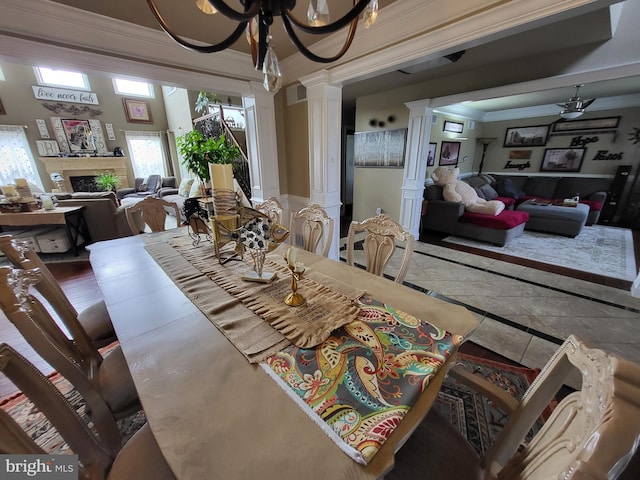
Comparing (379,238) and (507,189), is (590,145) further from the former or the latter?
(379,238)

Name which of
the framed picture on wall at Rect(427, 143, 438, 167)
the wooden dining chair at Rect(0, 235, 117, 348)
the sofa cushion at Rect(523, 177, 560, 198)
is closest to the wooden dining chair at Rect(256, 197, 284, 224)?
the wooden dining chair at Rect(0, 235, 117, 348)

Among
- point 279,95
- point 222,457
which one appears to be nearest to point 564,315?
point 222,457

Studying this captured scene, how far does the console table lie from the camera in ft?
10.4

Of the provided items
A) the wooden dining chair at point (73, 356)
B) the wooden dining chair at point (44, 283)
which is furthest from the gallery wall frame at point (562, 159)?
the wooden dining chair at point (44, 283)

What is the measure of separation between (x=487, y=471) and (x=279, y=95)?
3674 mm

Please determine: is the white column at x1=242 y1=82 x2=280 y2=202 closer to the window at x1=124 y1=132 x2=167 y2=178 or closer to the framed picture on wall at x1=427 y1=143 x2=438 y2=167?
the framed picture on wall at x1=427 y1=143 x2=438 y2=167

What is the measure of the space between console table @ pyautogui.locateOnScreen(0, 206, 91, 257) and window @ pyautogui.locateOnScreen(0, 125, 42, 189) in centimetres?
442

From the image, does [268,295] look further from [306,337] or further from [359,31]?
[359,31]

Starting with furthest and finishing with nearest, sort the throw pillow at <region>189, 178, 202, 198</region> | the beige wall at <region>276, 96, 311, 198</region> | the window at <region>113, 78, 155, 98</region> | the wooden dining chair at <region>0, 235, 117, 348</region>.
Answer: the window at <region>113, 78, 155, 98</region> → the throw pillow at <region>189, 178, 202, 198</region> → the beige wall at <region>276, 96, 311, 198</region> → the wooden dining chair at <region>0, 235, 117, 348</region>

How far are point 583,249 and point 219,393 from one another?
5446 millimetres

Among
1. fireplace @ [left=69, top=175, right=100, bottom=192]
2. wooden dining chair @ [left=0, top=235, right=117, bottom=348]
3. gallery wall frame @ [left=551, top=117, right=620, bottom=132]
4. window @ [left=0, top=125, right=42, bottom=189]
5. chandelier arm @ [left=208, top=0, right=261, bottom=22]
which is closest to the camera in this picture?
chandelier arm @ [left=208, top=0, right=261, bottom=22]

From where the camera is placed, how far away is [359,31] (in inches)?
85.3

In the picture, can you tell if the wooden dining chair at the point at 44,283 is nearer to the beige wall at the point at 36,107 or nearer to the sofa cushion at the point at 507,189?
the beige wall at the point at 36,107

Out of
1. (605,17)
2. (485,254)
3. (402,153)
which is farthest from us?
(402,153)
